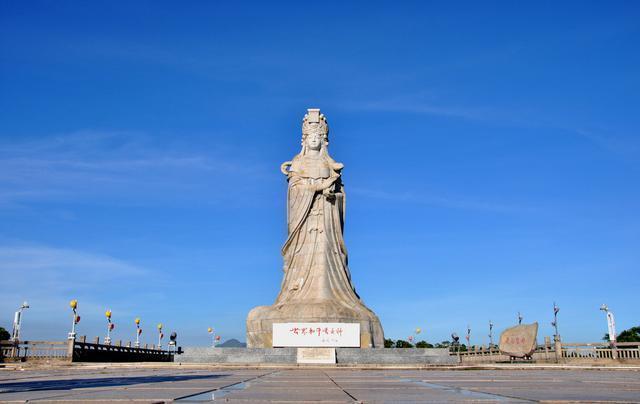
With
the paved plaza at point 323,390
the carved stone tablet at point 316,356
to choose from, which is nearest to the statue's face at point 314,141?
the carved stone tablet at point 316,356

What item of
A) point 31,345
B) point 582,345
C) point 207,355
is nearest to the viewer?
point 207,355

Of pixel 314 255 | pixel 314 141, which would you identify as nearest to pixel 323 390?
pixel 314 255

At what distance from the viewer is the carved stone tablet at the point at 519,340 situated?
32.4 meters

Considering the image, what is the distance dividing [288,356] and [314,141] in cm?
1097

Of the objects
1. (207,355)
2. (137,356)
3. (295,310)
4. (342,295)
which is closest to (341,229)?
(342,295)

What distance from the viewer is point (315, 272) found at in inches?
1020

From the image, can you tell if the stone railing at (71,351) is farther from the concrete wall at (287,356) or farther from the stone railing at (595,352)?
the stone railing at (595,352)

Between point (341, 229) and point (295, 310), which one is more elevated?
point (341, 229)

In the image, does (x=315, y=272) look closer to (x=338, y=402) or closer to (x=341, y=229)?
(x=341, y=229)

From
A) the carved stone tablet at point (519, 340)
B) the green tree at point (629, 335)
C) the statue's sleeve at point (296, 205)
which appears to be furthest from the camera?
the green tree at point (629, 335)

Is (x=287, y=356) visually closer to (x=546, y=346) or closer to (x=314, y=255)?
(x=314, y=255)

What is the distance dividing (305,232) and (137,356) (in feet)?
71.3

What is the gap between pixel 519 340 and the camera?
33.2 metres

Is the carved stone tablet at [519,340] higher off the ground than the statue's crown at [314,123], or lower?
lower
